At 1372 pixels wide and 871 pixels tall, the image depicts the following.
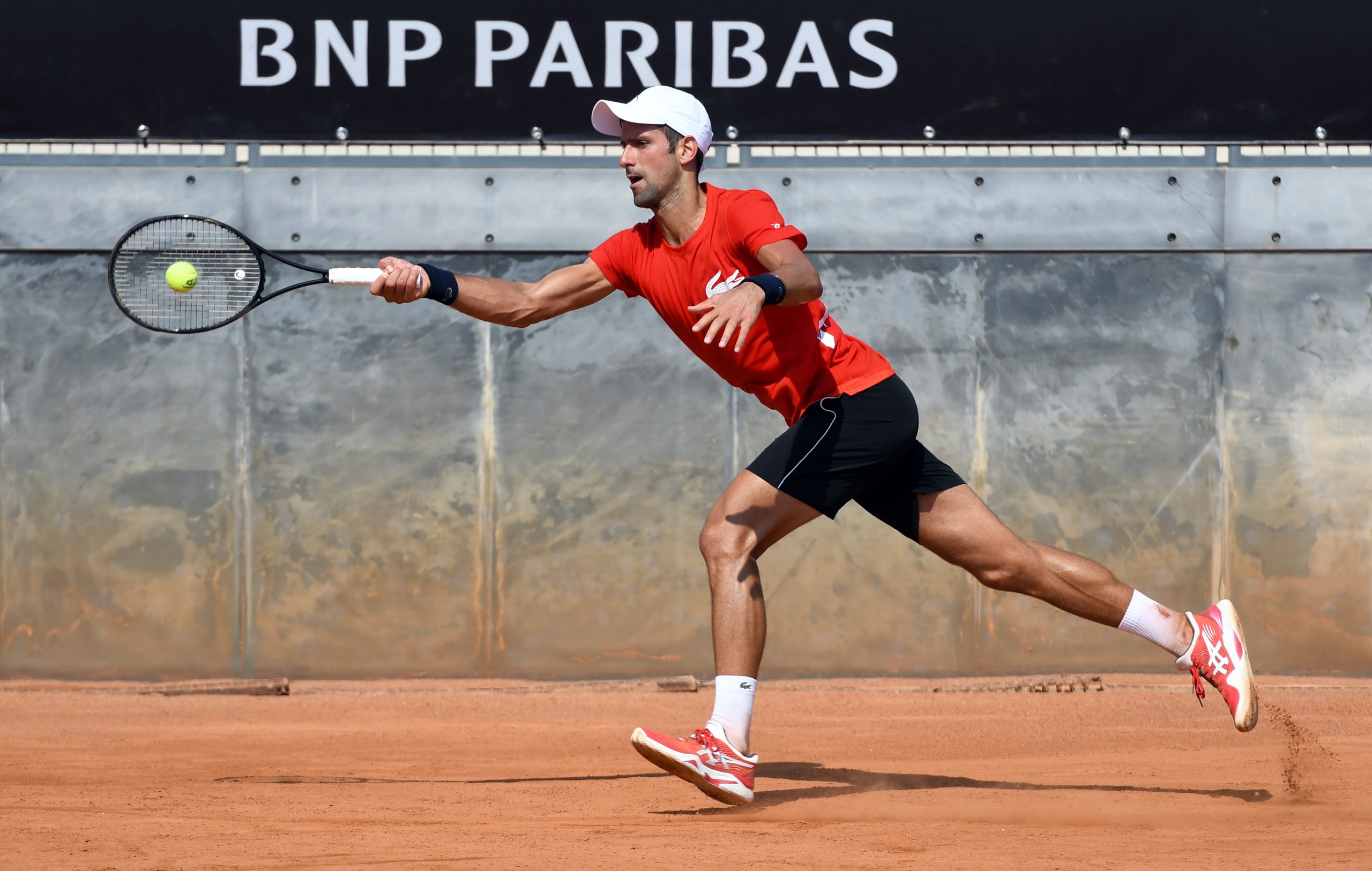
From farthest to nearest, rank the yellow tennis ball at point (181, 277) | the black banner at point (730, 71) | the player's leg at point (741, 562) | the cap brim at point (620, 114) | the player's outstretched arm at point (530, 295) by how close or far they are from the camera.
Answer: the black banner at point (730, 71), the yellow tennis ball at point (181, 277), the player's outstretched arm at point (530, 295), the cap brim at point (620, 114), the player's leg at point (741, 562)

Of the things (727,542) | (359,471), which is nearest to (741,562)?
(727,542)

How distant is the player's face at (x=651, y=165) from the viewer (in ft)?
13.7

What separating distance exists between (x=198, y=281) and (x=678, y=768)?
290 cm

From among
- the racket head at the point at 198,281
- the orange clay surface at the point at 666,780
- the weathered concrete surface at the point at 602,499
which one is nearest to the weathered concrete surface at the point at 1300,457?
the orange clay surface at the point at 666,780

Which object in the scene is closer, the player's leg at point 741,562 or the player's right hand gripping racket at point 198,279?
the player's leg at point 741,562

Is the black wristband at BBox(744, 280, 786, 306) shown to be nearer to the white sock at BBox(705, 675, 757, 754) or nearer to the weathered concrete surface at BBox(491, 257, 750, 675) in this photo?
the white sock at BBox(705, 675, 757, 754)

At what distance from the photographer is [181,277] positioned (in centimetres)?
467

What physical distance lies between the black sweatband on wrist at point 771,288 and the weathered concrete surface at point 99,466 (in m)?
4.14

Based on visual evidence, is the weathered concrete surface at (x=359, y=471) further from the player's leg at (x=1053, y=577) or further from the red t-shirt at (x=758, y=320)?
the player's leg at (x=1053, y=577)

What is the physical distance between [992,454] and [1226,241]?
59.3 inches

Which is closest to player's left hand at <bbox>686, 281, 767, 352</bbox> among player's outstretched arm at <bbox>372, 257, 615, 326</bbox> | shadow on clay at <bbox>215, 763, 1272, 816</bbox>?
player's outstretched arm at <bbox>372, 257, 615, 326</bbox>

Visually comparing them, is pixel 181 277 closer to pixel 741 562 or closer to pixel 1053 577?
pixel 741 562

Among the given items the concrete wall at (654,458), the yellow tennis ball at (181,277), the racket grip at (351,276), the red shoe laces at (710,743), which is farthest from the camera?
the concrete wall at (654,458)

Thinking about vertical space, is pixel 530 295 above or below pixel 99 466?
above
